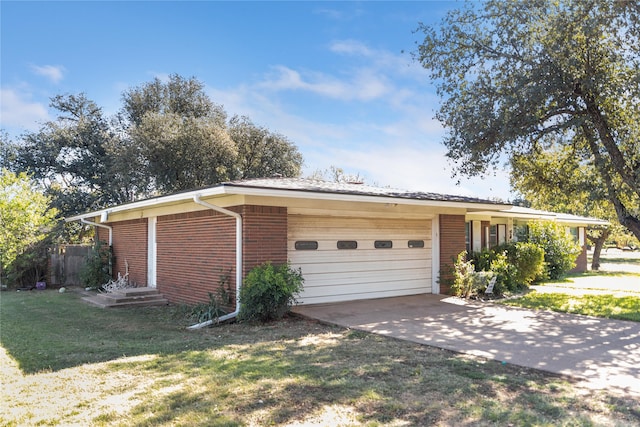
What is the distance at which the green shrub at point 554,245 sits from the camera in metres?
16.8

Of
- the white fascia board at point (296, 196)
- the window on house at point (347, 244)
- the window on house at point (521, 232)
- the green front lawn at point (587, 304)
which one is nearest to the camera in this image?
the white fascia board at point (296, 196)

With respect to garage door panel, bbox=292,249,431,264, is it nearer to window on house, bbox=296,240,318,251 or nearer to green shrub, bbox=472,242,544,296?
window on house, bbox=296,240,318,251

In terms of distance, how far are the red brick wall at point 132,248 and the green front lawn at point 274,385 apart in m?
5.79

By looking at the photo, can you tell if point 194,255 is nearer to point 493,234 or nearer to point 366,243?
point 366,243

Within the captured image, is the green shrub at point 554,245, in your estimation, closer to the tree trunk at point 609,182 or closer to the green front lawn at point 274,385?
the tree trunk at point 609,182

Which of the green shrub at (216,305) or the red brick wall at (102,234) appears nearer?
the green shrub at (216,305)

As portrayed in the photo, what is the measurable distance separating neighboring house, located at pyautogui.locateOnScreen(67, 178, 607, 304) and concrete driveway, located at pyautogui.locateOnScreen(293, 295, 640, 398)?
821 millimetres

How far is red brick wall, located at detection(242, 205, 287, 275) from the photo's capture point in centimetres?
864

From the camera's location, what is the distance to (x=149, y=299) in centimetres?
1148

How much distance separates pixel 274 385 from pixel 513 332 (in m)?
4.75

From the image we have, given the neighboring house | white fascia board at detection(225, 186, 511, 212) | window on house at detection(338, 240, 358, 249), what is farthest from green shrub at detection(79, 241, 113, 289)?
white fascia board at detection(225, 186, 511, 212)

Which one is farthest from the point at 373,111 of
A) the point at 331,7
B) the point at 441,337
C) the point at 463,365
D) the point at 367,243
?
the point at 463,365

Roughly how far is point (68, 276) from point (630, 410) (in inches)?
699

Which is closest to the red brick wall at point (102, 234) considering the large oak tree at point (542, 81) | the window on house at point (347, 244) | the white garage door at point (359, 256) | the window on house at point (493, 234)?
the white garage door at point (359, 256)
